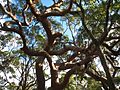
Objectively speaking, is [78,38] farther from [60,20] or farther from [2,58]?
[2,58]

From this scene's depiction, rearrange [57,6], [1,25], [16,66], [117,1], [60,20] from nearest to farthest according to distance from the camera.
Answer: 1. [117,1]
2. [1,25]
3. [57,6]
4. [60,20]
5. [16,66]

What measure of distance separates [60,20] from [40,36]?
1859 millimetres

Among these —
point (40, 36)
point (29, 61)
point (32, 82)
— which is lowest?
point (32, 82)

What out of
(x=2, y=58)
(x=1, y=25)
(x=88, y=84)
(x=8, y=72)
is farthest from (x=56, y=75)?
(x=8, y=72)

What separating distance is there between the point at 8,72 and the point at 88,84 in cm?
553

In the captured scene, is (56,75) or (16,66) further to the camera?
(16,66)

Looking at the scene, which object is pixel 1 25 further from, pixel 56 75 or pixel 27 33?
pixel 27 33

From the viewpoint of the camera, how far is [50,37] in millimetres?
9703

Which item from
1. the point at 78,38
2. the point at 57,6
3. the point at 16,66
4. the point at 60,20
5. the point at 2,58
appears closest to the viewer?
the point at 57,6

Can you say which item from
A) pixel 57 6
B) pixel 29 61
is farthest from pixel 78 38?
pixel 29 61

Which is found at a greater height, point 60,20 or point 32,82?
point 60,20

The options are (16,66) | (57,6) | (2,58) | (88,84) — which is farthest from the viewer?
(16,66)

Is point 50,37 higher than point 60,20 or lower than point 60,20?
lower

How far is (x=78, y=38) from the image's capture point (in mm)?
11164
